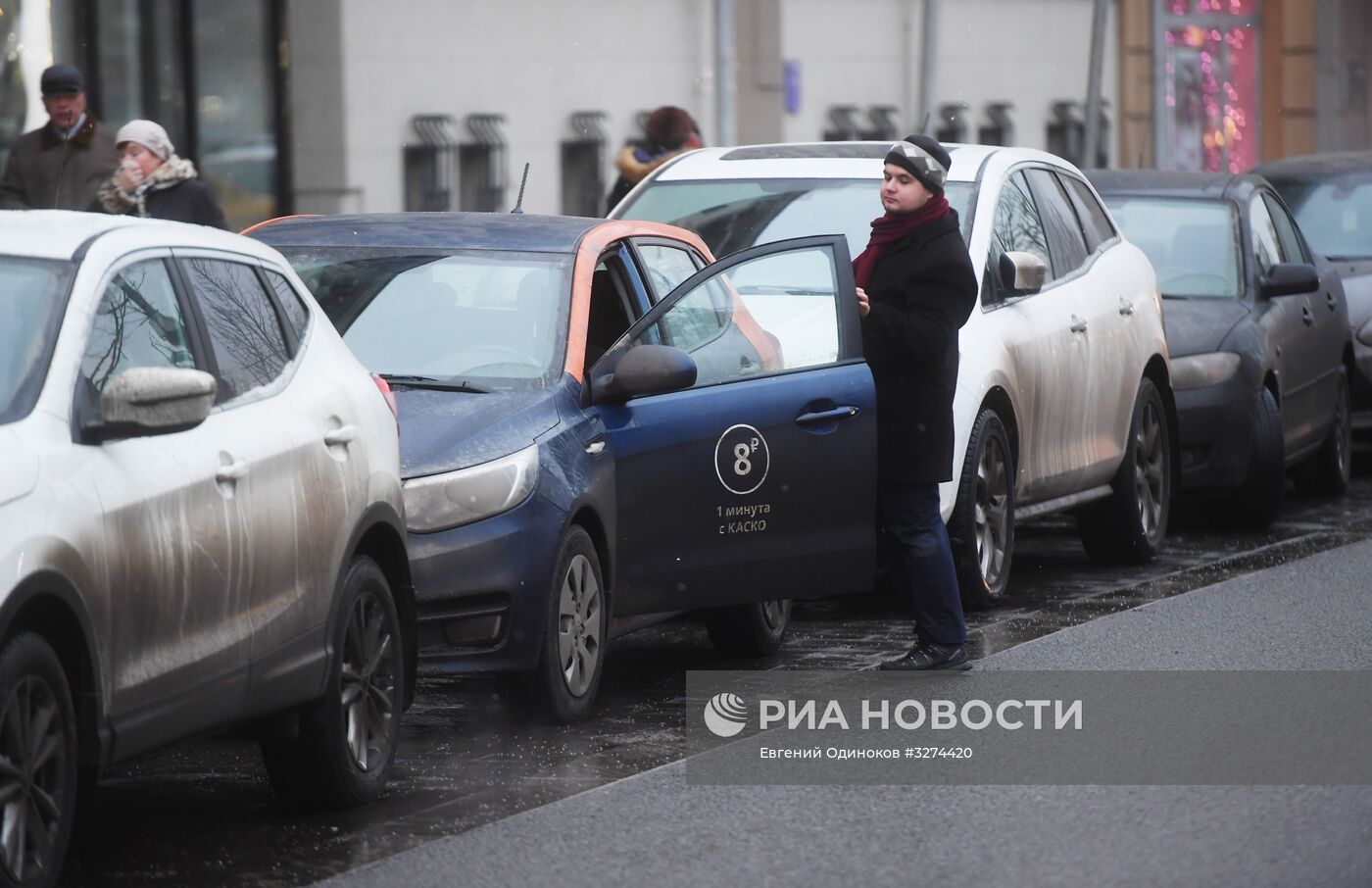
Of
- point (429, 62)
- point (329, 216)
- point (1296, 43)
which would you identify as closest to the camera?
point (329, 216)

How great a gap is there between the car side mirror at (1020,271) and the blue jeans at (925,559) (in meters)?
1.76

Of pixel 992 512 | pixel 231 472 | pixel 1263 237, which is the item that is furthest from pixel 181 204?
pixel 1263 237

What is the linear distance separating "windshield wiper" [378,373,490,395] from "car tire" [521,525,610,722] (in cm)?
62

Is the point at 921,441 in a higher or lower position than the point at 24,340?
lower

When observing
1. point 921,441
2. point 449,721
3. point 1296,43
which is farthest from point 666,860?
point 1296,43

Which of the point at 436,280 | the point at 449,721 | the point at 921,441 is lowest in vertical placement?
the point at 449,721

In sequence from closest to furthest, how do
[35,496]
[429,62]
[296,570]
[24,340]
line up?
[35,496]
[24,340]
[296,570]
[429,62]

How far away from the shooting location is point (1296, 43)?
3644 centimetres

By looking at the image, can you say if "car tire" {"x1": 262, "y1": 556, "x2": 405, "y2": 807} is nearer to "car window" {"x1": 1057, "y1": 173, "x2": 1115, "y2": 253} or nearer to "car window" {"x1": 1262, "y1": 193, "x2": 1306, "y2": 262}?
"car window" {"x1": 1057, "y1": 173, "x2": 1115, "y2": 253}

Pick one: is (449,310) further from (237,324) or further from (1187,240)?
(1187,240)

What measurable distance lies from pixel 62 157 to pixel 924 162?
5.06 m

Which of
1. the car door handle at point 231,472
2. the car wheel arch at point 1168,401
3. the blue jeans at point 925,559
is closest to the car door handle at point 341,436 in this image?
the car door handle at point 231,472

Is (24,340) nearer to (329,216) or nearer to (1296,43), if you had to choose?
(329,216)

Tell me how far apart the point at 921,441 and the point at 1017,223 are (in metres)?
2.56
